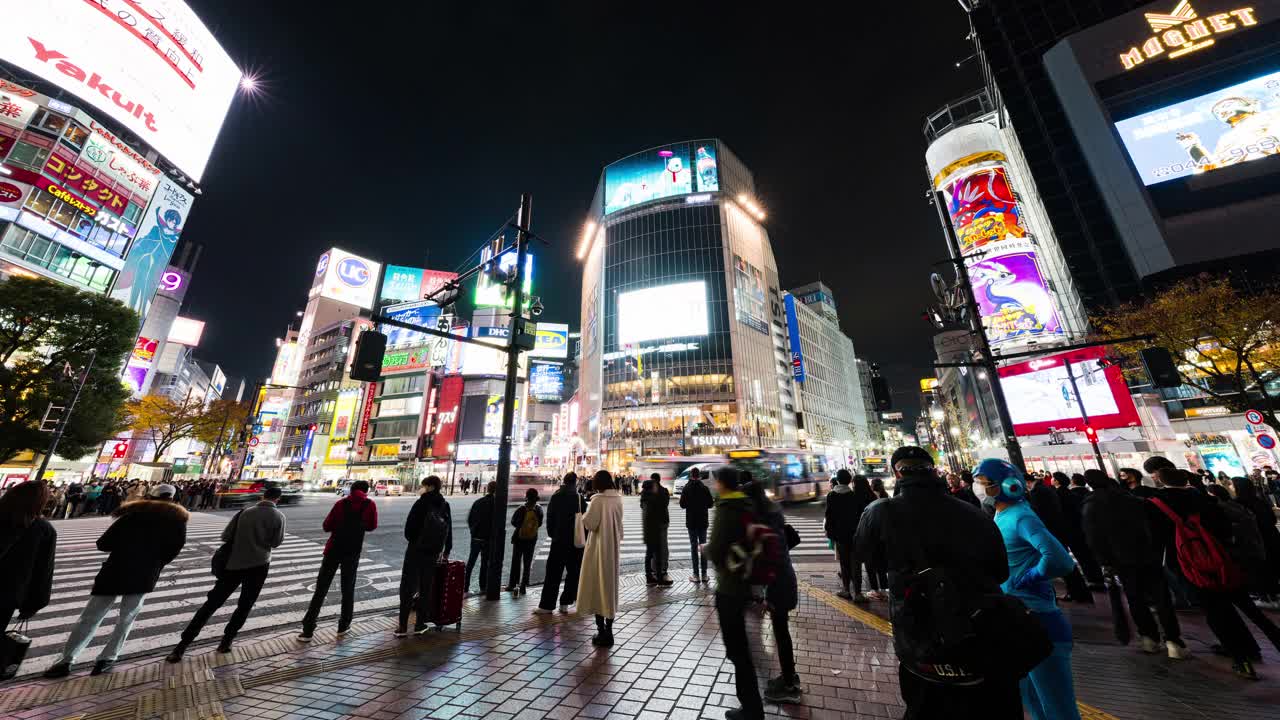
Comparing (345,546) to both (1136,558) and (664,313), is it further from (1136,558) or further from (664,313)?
(664,313)

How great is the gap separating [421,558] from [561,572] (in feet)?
6.51

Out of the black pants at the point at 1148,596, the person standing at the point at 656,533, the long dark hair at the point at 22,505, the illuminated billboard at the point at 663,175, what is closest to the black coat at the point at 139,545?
the long dark hair at the point at 22,505

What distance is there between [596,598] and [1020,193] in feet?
175

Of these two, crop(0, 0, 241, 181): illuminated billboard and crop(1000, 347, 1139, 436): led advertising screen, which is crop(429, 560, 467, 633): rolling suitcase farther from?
crop(0, 0, 241, 181): illuminated billboard

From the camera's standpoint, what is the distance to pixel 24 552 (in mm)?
4152

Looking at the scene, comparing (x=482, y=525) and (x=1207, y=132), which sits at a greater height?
(x=1207, y=132)

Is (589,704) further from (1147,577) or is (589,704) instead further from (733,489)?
(1147,577)

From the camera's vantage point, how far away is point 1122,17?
110 feet

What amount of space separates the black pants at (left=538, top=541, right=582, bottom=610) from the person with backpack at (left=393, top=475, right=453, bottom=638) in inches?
63.1

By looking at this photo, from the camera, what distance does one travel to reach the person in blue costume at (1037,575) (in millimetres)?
2812

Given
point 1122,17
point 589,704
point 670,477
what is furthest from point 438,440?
point 1122,17

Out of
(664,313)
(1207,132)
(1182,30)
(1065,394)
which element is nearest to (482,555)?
(1065,394)

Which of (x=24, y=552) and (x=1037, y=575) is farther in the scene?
(x=24, y=552)

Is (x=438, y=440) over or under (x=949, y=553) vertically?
over
